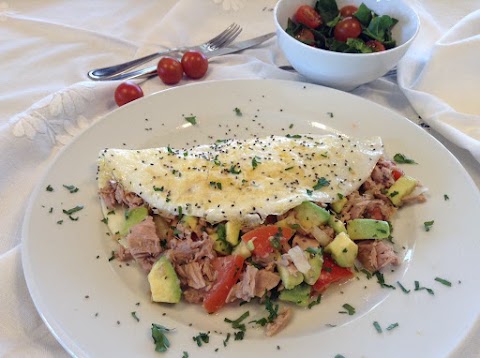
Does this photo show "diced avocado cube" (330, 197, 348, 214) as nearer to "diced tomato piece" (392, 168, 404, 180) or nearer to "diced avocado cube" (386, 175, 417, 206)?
"diced avocado cube" (386, 175, 417, 206)

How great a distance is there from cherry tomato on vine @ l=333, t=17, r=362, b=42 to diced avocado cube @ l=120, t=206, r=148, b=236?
234cm

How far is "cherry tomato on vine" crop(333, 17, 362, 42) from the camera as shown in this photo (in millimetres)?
3916

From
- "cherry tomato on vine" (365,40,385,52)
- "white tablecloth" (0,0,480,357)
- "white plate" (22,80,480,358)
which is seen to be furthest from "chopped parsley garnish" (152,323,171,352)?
"cherry tomato on vine" (365,40,385,52)

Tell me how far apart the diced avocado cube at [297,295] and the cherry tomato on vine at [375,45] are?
231 centimetres

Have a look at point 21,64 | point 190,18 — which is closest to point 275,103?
point 190,18

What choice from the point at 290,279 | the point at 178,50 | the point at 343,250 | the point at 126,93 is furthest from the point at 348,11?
the point at 290,279

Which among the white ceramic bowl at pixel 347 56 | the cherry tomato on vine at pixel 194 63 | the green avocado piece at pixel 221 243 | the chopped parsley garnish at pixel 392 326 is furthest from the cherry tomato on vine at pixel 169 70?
the chopped parsley garnish at pixel 392 326

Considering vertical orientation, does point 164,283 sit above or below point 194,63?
below

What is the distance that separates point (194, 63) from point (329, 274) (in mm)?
2443

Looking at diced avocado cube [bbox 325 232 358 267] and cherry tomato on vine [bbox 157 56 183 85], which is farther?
cherry tomato on vine [bbox 157 56 183 85]

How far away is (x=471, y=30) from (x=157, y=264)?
144 inches

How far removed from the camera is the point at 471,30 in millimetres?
4281

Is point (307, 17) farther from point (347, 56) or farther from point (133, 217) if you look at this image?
point (133, 217)

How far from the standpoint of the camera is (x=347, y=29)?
3.92 meters
